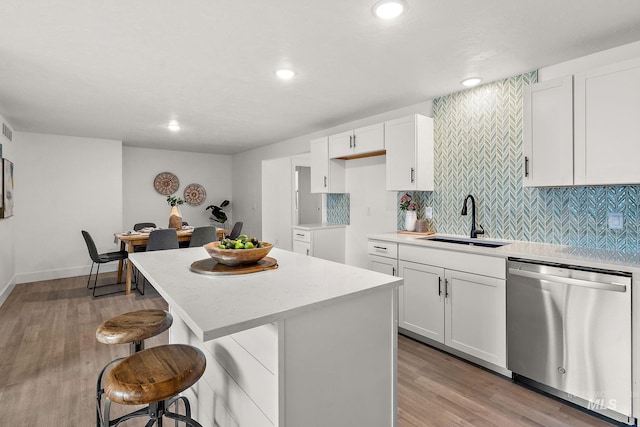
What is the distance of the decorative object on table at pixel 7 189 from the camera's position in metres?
4.02

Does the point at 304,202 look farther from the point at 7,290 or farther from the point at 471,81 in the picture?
the point at 7,290

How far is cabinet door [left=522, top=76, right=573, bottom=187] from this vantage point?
7.30 ft

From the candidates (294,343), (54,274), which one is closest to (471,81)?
(294,343)

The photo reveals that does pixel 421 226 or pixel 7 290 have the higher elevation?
pixel 421 226

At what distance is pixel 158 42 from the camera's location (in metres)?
2.20

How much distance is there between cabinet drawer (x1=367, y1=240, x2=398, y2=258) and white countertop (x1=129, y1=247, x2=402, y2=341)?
132 centimetres

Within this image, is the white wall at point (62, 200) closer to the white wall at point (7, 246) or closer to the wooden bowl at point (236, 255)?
the white wall at point (7, 246)

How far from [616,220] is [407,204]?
5.69 feet

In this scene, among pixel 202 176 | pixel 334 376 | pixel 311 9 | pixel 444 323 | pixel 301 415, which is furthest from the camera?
pixel 202 176

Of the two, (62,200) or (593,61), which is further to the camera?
(62,200)

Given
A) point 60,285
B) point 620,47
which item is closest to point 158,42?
point 620,47

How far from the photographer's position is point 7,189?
13.9 feet

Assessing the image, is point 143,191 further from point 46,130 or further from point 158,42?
point 158,42

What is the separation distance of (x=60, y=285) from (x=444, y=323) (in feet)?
17.7
